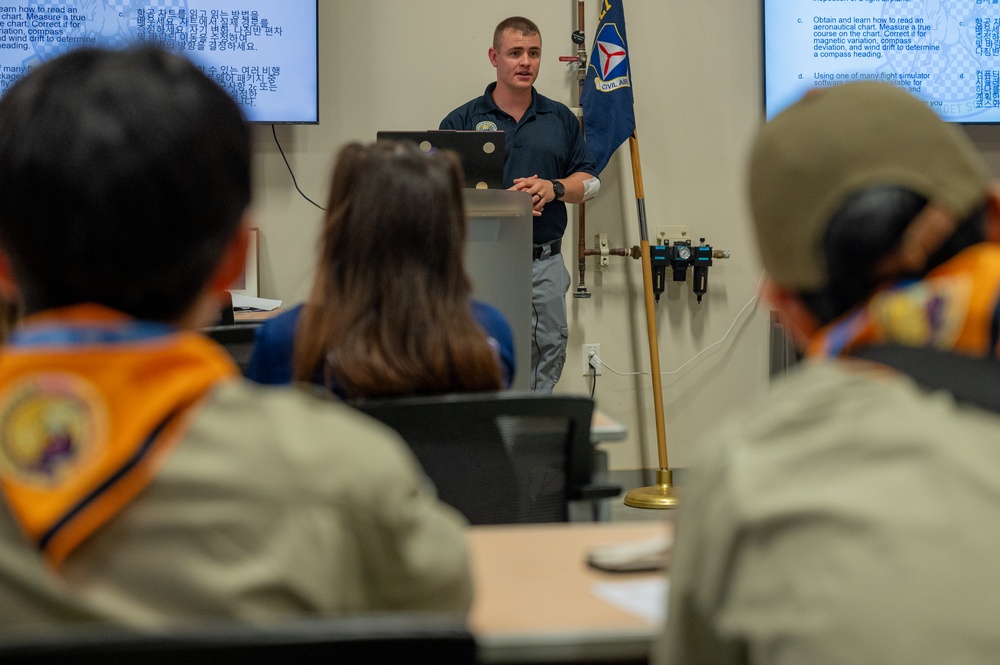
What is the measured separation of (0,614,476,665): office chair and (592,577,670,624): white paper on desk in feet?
1.27

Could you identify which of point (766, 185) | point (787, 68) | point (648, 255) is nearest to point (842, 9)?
point (787, 68)

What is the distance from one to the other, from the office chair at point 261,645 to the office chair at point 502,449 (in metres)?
0.70

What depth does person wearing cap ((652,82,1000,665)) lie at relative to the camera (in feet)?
2.11

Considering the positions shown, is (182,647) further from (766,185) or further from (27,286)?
(766,185)

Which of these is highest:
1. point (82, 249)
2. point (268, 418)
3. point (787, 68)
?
point (787, 68)

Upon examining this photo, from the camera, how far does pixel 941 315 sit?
0.77 meters

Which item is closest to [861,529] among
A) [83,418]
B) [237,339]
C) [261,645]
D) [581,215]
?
[261,645]

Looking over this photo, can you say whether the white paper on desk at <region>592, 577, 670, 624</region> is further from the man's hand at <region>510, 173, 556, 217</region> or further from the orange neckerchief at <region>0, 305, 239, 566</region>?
the man's hand at <region>510, 173, 556, 217</region>

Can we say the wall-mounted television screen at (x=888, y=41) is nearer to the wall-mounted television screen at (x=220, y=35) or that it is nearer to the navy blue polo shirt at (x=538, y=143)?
the navy blue polo shirt at (x=538, y=143)

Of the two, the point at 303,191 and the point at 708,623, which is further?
the point at 303,191

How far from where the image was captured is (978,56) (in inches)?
179

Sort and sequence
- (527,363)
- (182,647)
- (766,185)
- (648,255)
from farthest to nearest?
(648,255) → (527,363) → (766,185) → (182,647)

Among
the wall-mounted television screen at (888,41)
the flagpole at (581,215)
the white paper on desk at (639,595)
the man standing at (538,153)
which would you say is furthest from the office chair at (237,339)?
the wall-mounted television screen at (888,41)

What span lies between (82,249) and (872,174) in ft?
1.99
